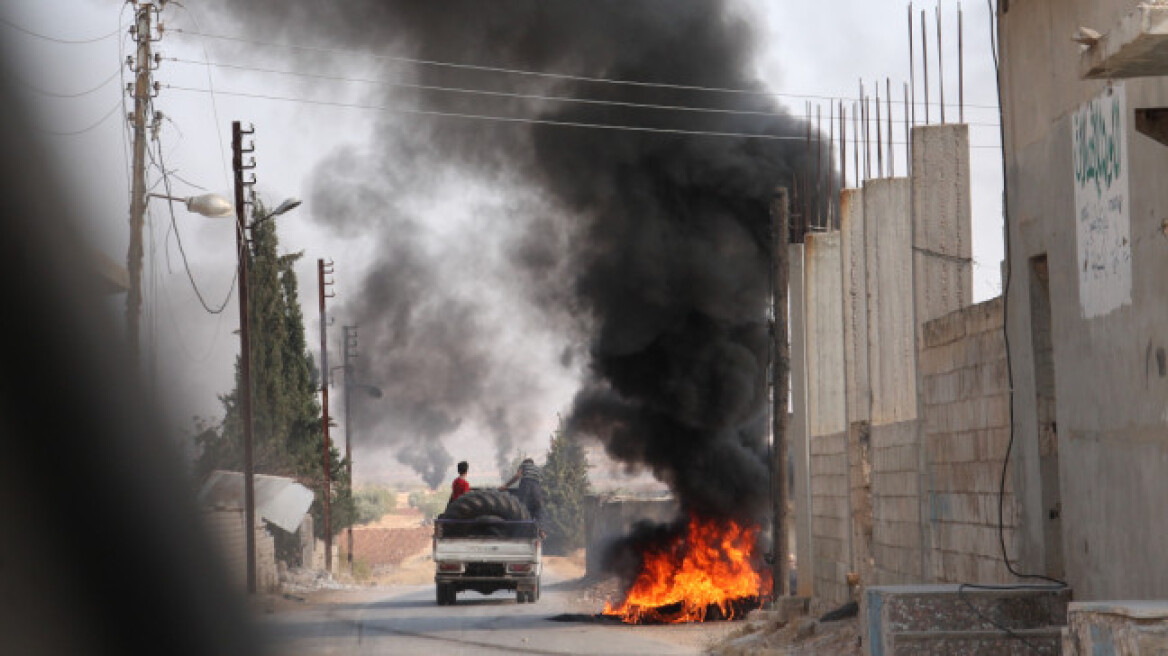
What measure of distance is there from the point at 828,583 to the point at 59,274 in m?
11.0

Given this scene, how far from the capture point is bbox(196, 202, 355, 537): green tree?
43406 millimetres

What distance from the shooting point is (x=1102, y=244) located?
8797mm

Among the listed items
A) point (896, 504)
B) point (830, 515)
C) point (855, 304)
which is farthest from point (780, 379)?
point (896, 504)

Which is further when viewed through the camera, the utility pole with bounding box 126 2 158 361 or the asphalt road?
the utility pole with bounding box 126 2 158 361

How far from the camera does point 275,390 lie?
44219 millimetres

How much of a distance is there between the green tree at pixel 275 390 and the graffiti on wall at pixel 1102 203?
34022mm

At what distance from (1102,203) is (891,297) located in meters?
8.74

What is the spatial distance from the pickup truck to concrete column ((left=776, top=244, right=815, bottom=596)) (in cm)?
627

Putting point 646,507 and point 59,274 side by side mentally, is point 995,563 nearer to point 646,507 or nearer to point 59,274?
point 59,274

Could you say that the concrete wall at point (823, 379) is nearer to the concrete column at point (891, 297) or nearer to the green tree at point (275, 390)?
the concrete column at point (891, 297)

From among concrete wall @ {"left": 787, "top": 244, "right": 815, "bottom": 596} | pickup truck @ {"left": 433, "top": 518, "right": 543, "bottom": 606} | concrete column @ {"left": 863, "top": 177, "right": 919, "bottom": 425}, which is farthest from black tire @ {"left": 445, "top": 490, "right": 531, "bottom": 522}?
concrete column @ {"left": 863, "top": 177, "right": 919, "bottom": 425}

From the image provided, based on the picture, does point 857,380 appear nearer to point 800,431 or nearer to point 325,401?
point 800,431

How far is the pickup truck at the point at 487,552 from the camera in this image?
2656cm

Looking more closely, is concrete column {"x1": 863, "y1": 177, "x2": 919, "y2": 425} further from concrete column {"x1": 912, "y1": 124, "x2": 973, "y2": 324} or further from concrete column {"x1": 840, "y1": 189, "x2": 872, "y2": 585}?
concrete column {"x1": 912, "y1": 124, "x2": 973, "y2": 324}
